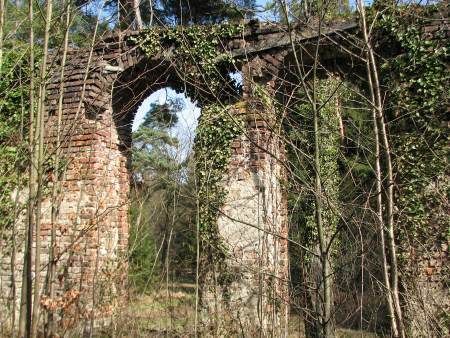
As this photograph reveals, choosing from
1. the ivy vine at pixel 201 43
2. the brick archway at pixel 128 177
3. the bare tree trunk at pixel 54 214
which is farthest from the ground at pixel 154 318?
the ivy vine at pixel 201 43

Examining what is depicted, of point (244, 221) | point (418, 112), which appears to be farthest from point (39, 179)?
point (418, 112)

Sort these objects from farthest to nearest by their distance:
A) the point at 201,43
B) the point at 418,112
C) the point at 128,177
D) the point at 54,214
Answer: the point at 128,177, the point at 201,43, the point at 418,112, the point at 54,214

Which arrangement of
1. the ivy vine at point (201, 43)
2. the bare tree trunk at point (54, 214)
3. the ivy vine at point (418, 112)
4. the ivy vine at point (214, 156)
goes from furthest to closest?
1. the ivy vine at point (201, 43)
2. the ivy vine at point (214, 156)
3. the ivy vine at point (418, 112)
4. the bare tree trunk at point (54, 214)

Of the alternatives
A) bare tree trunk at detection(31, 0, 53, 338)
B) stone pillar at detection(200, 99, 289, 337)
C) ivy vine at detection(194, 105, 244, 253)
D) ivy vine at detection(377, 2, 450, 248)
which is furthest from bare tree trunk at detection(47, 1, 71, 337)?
ivy vine at detection(377, 2, 450, 248)

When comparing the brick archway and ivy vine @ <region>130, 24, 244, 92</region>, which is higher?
ivy vine @ <region>130, 24, 244, 92</region>

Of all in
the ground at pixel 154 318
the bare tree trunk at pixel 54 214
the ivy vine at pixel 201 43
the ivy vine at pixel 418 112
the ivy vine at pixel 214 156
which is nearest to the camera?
the bare tree trunk at pixel 54 214

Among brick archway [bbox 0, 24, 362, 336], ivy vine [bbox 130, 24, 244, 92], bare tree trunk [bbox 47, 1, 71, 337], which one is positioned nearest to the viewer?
bare tree trunk [bbox 47, 1, 71, 337]

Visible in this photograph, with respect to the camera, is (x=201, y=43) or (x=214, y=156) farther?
(x=201, y=43)

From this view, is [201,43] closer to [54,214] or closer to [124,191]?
[124,191]

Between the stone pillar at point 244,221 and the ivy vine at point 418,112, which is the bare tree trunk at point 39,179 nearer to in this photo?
the stone pillar at point 244,221

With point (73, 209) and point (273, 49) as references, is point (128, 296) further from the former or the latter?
point (273, 49)

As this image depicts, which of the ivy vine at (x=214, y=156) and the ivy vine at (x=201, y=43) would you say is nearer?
the ivy vine at (x=214, y=156)

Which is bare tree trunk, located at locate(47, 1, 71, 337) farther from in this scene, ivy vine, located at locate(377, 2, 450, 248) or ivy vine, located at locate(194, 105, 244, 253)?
ivy vine, located at locate(377, 2, 450, 248)

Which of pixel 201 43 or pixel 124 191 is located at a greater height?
pixel 201 43
